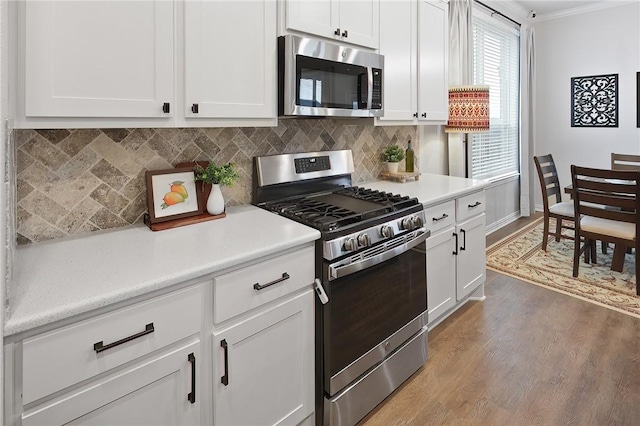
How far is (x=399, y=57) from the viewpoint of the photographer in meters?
2.61

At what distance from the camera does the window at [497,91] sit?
15.4 feet

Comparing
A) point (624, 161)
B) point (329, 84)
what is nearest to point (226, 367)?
point (329, 84)

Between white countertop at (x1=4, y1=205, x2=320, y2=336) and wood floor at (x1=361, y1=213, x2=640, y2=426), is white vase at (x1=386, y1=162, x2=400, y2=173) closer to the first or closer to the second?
wood floor at (x1=361, y1=213, x2=640, y2=426)

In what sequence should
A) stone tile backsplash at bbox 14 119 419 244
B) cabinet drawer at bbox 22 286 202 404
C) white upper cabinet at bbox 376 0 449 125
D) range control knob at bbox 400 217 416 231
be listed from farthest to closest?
white upper cabinet at bbox 376 0 449 125
range control knob at bbox 400 217 416 231
stone tile backsplash at bbox 14 119 419 244
cabinet drawer at bbox 22 286 202 404

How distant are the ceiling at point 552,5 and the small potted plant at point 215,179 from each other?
4.91 m

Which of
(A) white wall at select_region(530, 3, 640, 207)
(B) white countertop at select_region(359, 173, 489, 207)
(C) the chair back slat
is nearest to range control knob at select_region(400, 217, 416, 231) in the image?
(B) white countertop at select_region(359, 173, 489, 207)

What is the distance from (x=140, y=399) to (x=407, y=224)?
1405 mm

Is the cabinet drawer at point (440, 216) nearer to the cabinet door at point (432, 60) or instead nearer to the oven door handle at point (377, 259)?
the oven door handle at point (377, 259)

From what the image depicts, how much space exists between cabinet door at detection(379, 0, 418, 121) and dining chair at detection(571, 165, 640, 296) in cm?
169

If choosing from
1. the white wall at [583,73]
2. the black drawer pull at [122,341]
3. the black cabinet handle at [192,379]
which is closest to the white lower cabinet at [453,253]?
the black cabinet handle at [192,379]

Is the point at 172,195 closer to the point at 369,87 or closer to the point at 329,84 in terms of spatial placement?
the point at 329,84

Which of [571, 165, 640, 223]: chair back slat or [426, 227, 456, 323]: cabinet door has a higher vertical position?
[571, 165, 640, 223]: chair back slat

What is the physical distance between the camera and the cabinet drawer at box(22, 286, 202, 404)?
3.34ft

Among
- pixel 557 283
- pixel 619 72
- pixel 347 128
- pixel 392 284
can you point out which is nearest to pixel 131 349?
pixel 392 284
